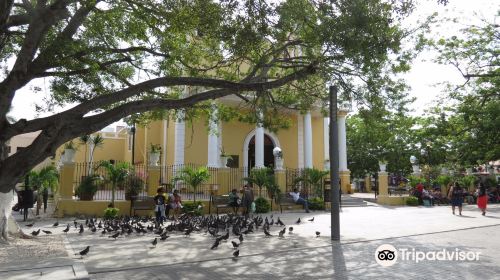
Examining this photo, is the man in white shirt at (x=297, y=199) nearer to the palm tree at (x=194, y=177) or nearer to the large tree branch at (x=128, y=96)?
the palm tree at (x=194, y=177)

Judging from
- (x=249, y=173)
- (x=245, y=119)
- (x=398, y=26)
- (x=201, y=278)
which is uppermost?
(x=398, y=26)

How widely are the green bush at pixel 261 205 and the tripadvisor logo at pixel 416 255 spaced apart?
10039 mm

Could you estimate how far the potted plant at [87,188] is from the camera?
16.7m

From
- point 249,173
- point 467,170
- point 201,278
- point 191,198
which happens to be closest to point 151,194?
point 191,198

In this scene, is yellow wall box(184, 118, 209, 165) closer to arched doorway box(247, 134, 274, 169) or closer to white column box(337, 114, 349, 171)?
arched doorway box(247, 134, 274, 169)

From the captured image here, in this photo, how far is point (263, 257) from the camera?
8.42 m

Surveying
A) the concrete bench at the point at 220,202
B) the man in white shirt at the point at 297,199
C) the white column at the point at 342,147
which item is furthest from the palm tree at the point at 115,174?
the white column at the point at 342,147

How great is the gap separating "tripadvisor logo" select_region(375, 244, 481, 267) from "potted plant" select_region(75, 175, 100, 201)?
11726 millimetres

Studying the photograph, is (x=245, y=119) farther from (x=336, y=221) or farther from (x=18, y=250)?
(x=18, y=250)

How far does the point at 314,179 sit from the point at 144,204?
9.03 m

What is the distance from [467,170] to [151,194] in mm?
26377

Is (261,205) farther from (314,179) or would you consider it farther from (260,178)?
(314,179)

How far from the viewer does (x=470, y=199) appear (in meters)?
26.9

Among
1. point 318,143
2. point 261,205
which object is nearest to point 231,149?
point 318,143
